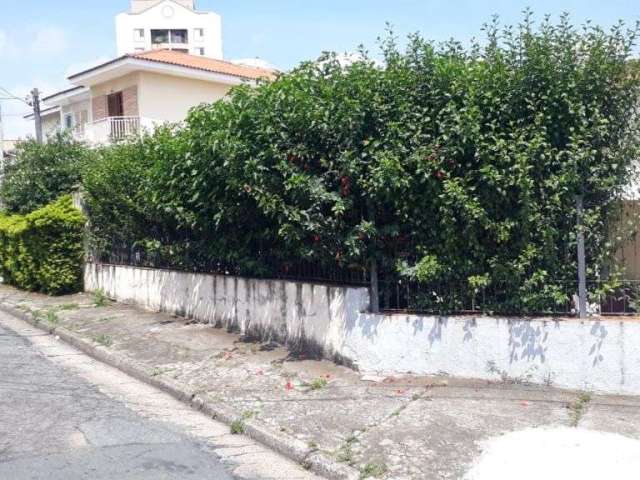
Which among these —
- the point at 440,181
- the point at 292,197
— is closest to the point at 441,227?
the point at 440,181

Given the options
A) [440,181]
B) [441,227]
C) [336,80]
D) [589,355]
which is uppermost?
[336,80]

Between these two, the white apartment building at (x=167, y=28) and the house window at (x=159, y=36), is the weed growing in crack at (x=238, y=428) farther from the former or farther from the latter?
the house window at (x=159, y=36)

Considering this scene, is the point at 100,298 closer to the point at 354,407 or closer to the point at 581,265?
the point at 354,407

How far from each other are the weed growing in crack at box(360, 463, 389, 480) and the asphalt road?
1.00 metres

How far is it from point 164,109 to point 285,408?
→ 2040cm

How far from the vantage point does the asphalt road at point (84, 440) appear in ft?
16.5

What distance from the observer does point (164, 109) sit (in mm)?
25062

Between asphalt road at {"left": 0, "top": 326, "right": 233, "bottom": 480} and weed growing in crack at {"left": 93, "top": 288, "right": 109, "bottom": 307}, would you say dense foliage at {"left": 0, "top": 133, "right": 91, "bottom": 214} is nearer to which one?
weed growing in crack at {"left": 93, "top": 288, "right": 109, "bottom": 307}

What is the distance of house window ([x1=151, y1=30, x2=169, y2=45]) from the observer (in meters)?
72.4

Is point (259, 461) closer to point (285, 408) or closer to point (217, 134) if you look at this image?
point (285, 408)

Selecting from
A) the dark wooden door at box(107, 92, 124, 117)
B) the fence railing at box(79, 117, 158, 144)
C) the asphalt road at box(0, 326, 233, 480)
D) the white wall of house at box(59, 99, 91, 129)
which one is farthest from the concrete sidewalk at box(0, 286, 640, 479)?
the white wall of house at box(59, 99, 91, 129)

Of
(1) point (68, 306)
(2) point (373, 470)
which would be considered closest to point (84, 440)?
(2) point (373, 470)

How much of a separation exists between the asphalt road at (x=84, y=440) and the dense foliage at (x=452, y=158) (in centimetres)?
255

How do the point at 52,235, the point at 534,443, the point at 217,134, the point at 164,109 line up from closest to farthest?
the point at 534,443, the point at 217,134, the point at 52,235, the point at 164,109
